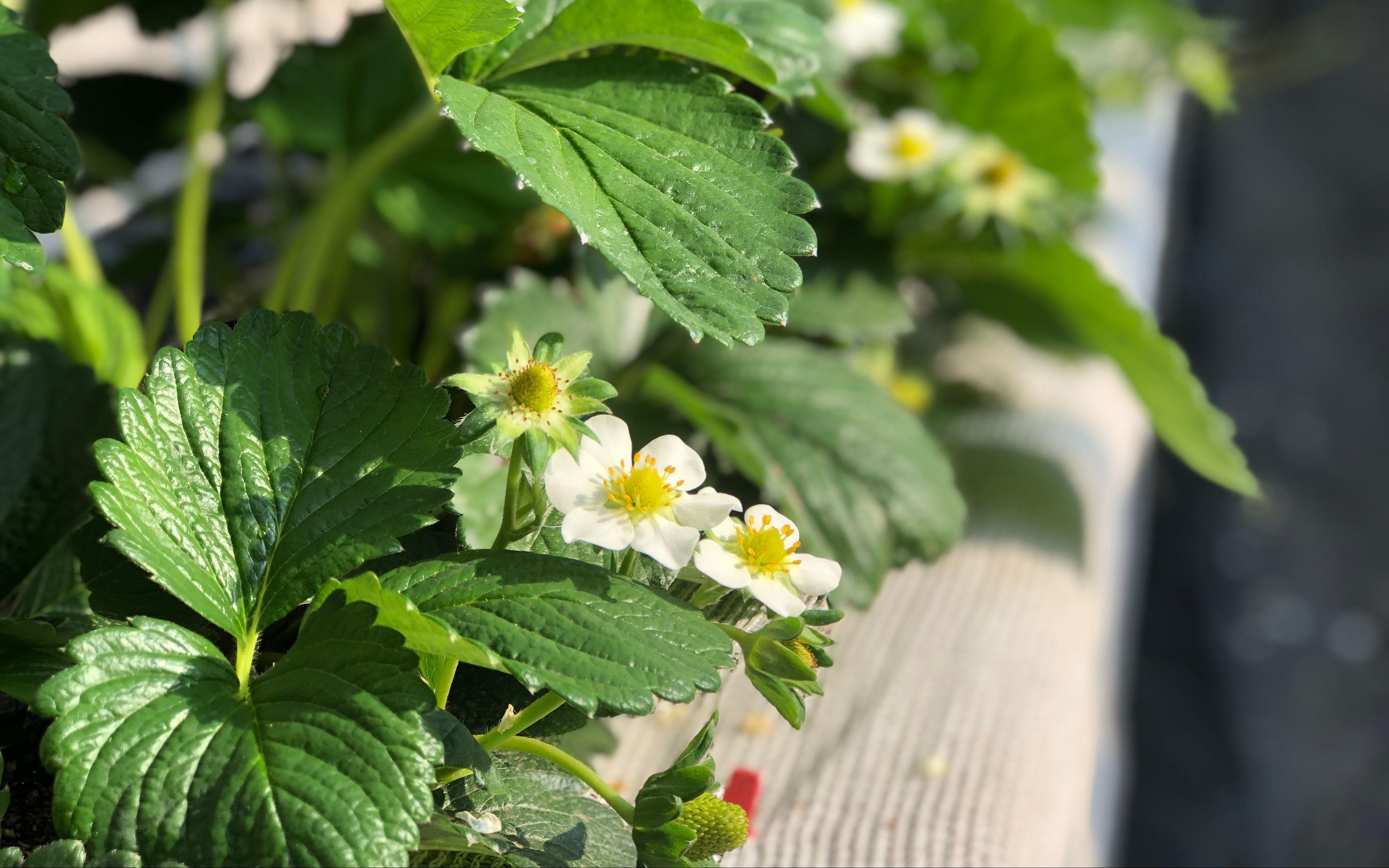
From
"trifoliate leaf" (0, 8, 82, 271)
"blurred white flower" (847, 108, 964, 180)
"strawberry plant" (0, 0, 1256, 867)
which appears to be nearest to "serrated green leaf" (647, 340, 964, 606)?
"strawberry plant" (0, 0, 1256, 867)

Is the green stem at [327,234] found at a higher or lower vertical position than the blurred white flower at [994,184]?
higher

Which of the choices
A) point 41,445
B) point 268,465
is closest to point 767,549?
point 268,465

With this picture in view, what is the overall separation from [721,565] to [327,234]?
Answer: 0.88ft

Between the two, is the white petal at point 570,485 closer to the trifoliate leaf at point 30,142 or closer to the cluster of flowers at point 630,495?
the cluster of flowers at point 630,495

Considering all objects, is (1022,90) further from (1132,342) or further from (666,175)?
(666,175)

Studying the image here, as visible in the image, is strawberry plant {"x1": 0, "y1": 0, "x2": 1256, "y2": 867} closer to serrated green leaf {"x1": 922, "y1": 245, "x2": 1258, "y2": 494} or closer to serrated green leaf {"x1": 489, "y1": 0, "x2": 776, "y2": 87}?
serrated green leaf {"x1": 489, "y1": 0, "x2": 776, "y2": 87}

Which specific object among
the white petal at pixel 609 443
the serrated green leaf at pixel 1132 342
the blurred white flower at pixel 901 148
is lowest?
the serrated green leaf at pixel 1132 342

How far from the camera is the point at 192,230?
0.49m

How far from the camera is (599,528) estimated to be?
0.26 metres

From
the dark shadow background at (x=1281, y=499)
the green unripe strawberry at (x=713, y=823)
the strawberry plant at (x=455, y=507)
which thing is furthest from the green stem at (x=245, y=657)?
the dark shadow background at (x=1281, y=499)

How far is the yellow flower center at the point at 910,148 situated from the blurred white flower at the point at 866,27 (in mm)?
54

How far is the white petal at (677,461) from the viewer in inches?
11.0

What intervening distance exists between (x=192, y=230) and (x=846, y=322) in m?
0.29

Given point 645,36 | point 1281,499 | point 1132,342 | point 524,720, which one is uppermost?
point 645,36
